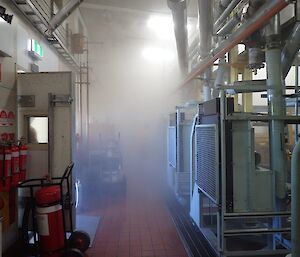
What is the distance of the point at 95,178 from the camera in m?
5.30

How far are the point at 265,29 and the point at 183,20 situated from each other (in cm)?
164

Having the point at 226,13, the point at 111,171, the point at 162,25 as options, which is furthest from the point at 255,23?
the point at 162,25

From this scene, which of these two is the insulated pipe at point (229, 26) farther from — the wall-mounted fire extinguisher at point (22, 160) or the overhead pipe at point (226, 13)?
the wall-mounted fire extinguisher at point (22, 160)

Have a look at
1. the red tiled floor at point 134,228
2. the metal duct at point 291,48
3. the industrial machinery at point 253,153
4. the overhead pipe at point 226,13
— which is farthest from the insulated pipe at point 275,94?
the red tiled floor at point 134,228

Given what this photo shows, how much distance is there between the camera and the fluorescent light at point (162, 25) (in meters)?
6.05

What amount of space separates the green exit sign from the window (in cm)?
89

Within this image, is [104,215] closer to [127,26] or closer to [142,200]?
[142,200]

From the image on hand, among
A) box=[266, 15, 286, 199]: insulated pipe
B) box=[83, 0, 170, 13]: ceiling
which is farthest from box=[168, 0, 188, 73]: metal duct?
box=[266, 15, 286, 199]: insulated pipe

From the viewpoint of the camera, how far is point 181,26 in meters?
4.08

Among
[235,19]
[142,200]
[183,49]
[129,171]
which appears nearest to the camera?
[235,19]

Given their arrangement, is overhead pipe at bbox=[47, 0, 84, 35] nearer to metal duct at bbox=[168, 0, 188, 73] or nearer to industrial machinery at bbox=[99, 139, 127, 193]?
metal duct at bbox=[168, 0, 188, 73]

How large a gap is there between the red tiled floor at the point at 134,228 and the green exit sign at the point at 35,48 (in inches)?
96.8

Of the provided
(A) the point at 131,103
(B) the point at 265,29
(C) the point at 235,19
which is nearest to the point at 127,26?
(A) the point at 131,103

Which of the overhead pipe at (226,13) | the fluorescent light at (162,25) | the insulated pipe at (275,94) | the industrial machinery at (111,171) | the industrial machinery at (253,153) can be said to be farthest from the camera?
the fluorescent light at (162,25)
